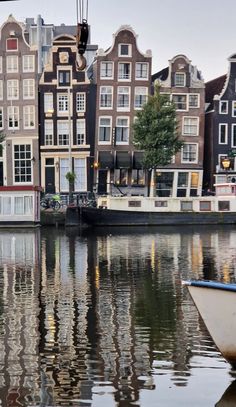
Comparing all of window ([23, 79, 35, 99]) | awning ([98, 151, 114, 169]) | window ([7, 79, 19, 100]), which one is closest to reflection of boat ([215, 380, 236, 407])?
awning ([98, 151, 114, 169])

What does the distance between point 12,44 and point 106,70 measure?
9.38 m

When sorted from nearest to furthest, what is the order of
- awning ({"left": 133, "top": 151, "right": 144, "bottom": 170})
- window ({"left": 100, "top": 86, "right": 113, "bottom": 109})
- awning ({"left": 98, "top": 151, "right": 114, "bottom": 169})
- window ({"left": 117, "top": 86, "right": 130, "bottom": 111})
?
1. awning ({"left": 98, "top": 151, "right": 114, "bottom": 169})
2. awning ({"left": 133, "top": 151, "right": 144, "bottom": 170})
3. window ({"left": 100, "top": 86, "right": 113, "bottom": 109})
4. window ({"left": 117, "top": 86, "right": 130, "bottom": 111})

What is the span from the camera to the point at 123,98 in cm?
6444

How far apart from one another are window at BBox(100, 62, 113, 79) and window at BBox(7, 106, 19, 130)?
8894mm

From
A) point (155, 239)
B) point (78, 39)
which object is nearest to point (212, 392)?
point (78, 39)

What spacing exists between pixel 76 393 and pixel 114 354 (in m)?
2.22

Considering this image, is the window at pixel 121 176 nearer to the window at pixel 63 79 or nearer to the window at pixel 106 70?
the window at pixel 106 70

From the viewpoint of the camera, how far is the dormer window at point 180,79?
Answer: 66.1m

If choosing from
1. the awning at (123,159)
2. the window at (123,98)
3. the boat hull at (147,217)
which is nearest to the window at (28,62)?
the window at (123,98)

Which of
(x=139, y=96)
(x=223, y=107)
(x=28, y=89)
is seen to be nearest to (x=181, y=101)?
(x=223, y=107)

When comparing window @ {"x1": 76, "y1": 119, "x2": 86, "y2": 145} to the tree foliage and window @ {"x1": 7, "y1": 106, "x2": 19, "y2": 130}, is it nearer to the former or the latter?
window @ {"x1": 7, "y1": 106, "x2": 19, "y2": 130}

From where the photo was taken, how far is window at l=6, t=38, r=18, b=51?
63688mm

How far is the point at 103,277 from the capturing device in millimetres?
21875

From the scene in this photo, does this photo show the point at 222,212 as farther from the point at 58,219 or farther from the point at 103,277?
the point at 103,277
